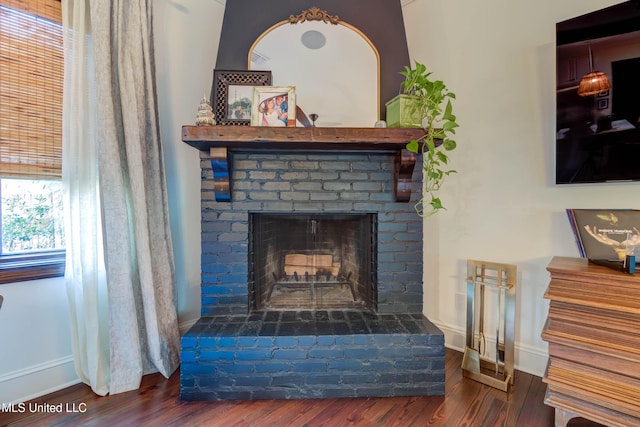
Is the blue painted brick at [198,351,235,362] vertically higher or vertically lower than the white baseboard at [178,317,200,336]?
higher

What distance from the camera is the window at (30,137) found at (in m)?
1.40

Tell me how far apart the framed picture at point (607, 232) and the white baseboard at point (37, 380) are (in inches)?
111

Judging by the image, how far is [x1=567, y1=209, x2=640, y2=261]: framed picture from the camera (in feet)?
3.99


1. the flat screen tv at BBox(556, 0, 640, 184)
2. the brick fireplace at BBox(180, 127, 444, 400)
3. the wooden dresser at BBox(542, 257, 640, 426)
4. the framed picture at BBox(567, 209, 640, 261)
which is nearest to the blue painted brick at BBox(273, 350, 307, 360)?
the brick fireplace at BBox(180, 127, 444, 400)

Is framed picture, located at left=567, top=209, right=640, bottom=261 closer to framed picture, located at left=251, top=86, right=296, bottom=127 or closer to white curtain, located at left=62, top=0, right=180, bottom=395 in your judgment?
framed picture, located at left=251, top=86, right=296, bottom=127

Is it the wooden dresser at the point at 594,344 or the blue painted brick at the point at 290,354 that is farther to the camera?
the blue painted brick at the point at 290,354

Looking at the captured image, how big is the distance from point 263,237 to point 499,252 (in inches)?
62.4

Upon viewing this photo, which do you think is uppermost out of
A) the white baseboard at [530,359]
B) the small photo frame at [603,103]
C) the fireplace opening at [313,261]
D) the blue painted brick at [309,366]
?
the small photo frame at [603,103]

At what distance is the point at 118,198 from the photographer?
1530mm

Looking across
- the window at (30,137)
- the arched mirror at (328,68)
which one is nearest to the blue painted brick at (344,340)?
the arched mirror at (328,68)

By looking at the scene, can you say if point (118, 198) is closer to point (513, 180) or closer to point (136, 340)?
point (136, 340)

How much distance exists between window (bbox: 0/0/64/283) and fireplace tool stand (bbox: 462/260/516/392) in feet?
8.08

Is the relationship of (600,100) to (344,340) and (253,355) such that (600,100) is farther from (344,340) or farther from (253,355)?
(253,355)

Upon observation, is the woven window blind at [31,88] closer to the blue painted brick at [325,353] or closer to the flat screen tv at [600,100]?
the blue painted brick at [325,353]
